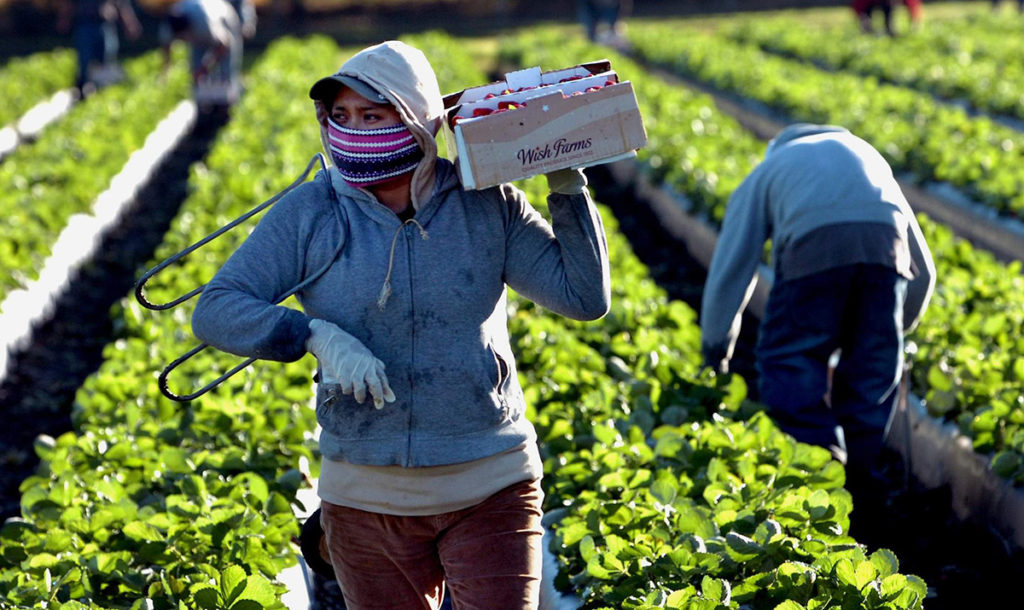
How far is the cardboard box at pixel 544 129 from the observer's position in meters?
2.62

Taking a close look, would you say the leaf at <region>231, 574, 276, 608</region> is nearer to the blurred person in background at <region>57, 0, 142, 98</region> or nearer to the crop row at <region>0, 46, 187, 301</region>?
the crop row at <region>0, 46, 187, 301</region>

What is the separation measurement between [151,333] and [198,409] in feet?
3.83

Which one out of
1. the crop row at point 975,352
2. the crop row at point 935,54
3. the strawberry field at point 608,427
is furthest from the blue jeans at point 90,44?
the crop row at point 975,352

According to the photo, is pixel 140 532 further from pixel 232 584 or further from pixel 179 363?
pixel 179 363

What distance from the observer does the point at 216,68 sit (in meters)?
14.7

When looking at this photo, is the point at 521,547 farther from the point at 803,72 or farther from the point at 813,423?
the point at 803,72

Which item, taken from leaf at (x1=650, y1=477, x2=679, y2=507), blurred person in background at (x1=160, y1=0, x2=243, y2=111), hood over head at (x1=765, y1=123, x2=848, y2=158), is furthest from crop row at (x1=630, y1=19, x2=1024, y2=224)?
blurred person in background at (x1=160, y1=0, x2=243, y2=111)

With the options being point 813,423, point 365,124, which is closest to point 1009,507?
point 813,423

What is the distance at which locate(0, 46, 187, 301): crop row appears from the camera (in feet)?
25.2

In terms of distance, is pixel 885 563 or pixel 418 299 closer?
pixel 418 299

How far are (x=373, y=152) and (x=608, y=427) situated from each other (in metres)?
1.71

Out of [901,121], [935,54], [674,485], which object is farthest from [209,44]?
[674,485]

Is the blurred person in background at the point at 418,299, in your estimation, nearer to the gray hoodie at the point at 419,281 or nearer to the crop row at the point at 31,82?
the gray hoodie at the point at 419,281

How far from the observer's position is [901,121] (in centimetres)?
1005
